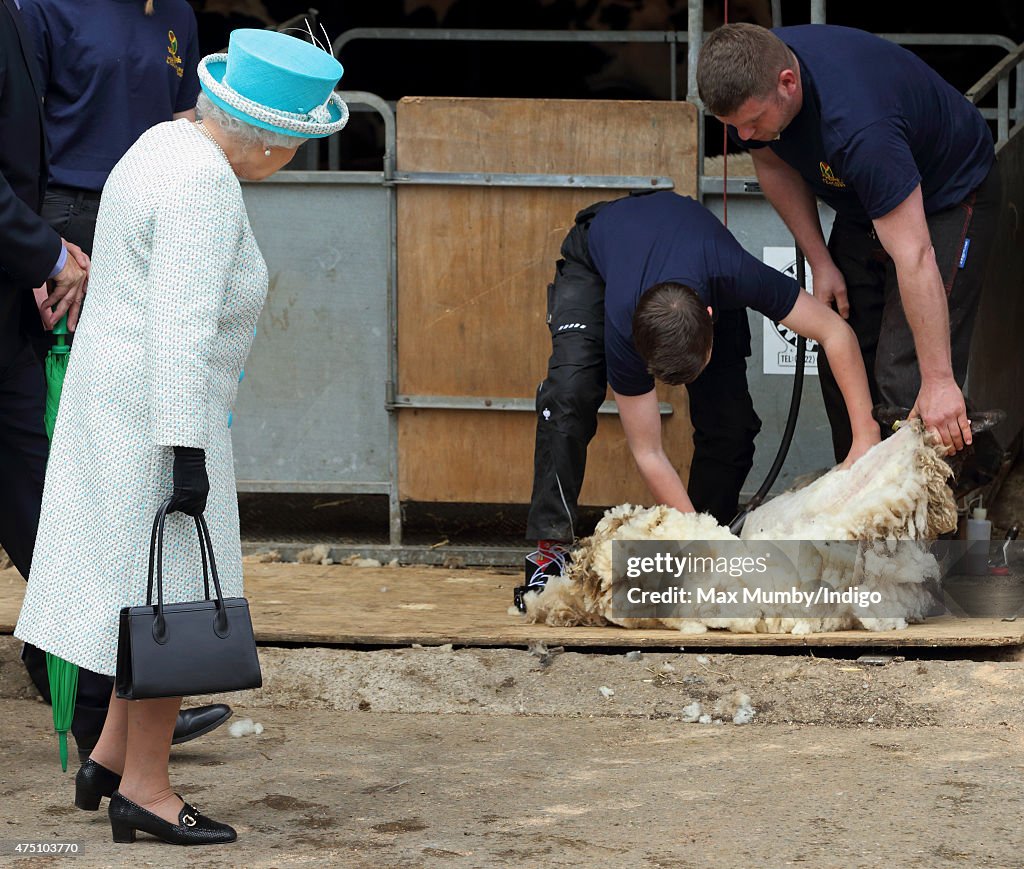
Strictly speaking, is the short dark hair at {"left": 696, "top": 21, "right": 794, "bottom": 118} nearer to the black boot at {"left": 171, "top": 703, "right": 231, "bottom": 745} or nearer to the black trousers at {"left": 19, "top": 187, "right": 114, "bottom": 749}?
the black trousers at {"left": 19, "top": 187, "right": 114, "bottom": 749}

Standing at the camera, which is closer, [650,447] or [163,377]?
[163,377]

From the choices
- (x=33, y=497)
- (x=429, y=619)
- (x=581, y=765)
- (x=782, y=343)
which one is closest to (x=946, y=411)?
(x=782, y=343)

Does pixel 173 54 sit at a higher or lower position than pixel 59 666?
higher

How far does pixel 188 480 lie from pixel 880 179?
2.32 m

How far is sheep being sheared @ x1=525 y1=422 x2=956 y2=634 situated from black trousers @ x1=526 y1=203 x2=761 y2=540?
0.30 metres

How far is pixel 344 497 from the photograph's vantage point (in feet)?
23.6

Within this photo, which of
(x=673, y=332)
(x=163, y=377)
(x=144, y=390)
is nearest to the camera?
(x=163, y=377)

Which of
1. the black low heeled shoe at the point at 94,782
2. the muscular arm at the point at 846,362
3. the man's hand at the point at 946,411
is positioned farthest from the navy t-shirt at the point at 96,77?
the man's hand at the point at 946,411

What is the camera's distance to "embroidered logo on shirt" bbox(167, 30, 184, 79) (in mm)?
4465

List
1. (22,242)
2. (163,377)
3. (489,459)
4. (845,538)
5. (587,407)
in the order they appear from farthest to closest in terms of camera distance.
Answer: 1. (489,459)
2. (587,407)
3. (845,538)
4. (22,242)
5. (163,377)

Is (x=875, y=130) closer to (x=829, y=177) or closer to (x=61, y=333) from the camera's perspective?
(x=829, y=177)

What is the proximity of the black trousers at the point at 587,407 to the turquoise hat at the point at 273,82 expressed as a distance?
75.7 inches

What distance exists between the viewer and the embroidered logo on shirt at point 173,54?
14.6 ft

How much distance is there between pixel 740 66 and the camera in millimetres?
4352
